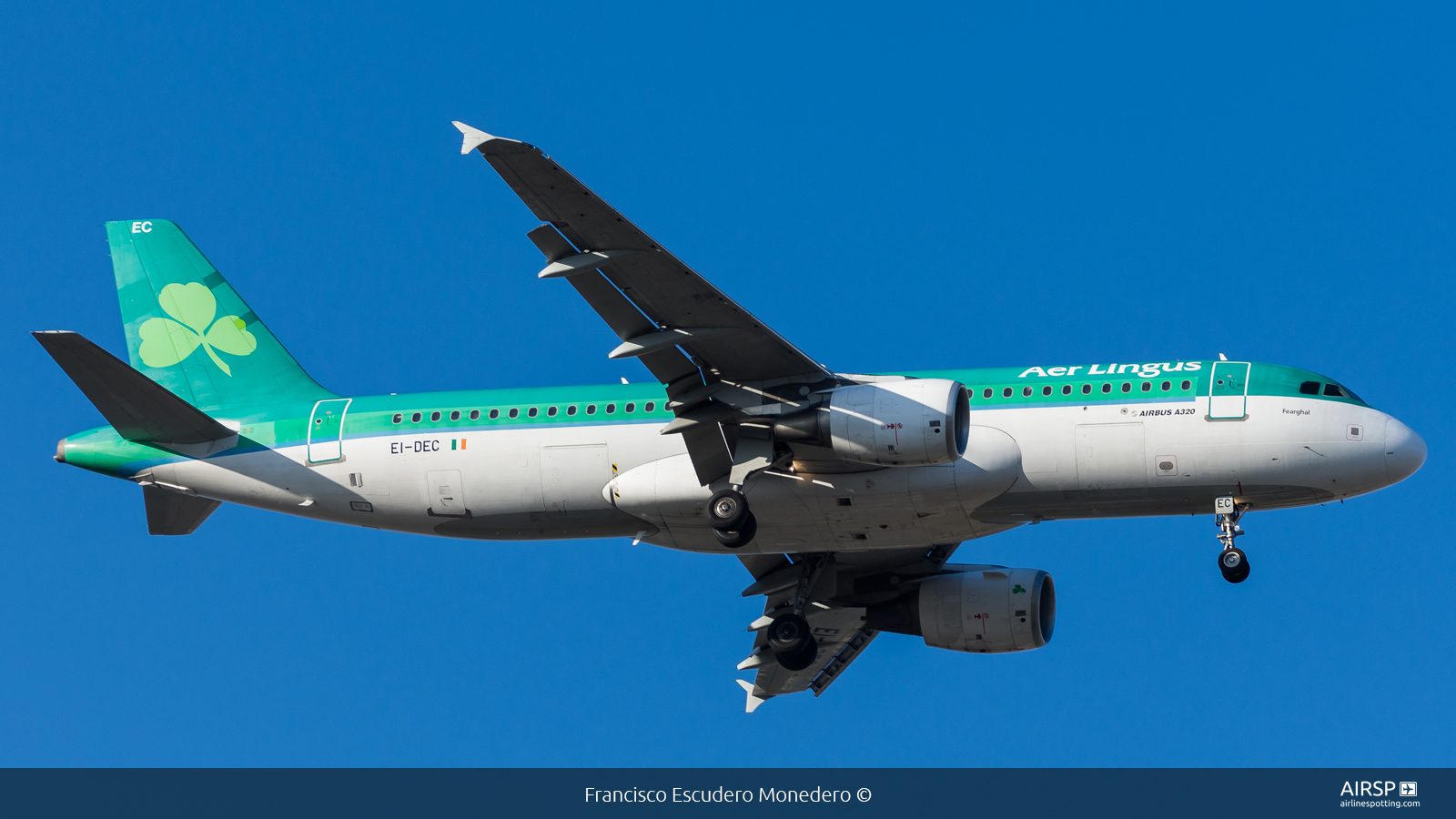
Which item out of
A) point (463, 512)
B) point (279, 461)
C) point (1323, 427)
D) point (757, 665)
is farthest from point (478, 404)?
point (1323, 427)

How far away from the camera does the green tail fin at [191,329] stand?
120 ft

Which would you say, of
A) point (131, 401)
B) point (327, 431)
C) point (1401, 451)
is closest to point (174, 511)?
point (131, 401)

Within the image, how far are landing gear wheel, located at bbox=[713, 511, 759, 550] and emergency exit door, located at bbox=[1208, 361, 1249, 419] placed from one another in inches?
352

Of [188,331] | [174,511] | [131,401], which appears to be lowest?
[174,511]

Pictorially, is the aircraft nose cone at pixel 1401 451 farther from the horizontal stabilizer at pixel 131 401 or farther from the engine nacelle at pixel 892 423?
the horizontal stabilizer at pixel 131 401

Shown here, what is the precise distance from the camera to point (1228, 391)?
30.4 m

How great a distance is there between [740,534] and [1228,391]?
382 inches

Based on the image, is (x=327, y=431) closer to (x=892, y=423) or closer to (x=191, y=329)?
(x=191, y=329)

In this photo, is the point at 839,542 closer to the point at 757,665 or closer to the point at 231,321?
the point at 757,665

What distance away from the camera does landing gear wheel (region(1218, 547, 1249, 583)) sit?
3012 cm

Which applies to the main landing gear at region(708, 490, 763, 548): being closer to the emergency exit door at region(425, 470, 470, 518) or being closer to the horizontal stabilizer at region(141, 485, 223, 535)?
the emergency exit door at region(425, 470, 470, 518)

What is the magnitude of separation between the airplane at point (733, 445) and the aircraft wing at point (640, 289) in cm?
5

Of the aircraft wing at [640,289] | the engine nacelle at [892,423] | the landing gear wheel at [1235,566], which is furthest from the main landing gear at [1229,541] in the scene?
the aircraft wing at [640,289]
